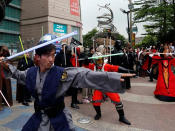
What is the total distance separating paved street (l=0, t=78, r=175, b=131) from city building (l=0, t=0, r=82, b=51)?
3043 centimetres

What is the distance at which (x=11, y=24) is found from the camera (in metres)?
36.2

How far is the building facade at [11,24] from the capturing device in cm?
3409

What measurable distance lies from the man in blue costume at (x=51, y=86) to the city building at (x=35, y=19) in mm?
33261

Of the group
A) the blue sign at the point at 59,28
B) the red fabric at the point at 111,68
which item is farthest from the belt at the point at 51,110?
the blue sign at the point at 59,28

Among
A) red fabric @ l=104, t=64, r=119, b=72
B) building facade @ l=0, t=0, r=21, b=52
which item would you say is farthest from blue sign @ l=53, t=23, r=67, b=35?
red fabric @ l=104, t=64, r=119, b=72

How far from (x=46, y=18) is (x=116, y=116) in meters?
33.2

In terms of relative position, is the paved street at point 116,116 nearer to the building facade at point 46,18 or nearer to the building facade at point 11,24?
the building facade at point 46,18

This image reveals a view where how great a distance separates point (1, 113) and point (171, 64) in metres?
5.56

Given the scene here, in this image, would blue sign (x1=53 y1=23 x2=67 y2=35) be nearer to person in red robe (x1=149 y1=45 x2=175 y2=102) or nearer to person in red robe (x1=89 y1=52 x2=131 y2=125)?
person in red robe (x1=149 y1=45 x2=175 y2=102)

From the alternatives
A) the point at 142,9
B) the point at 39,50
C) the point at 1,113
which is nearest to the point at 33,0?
the point at 142,9

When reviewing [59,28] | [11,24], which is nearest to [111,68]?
[59,28]

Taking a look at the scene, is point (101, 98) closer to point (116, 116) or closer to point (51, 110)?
point (116, 116)

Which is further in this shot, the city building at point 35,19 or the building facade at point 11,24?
the city building at point 35,19

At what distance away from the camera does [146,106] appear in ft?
17.7
